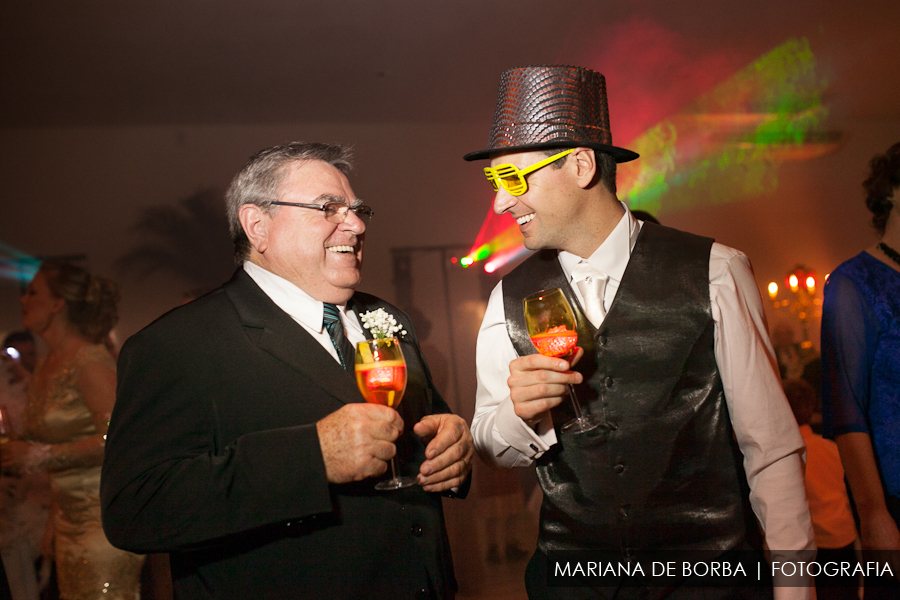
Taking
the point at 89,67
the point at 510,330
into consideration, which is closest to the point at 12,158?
the point at 89,67

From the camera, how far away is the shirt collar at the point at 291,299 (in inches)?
70.8

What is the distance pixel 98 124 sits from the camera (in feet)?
19.6

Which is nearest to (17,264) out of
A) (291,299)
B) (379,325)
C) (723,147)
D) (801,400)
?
(291,299)

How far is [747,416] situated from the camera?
5.30ft

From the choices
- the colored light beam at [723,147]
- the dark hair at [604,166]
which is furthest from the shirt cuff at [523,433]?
the colored light beam at [723,147]

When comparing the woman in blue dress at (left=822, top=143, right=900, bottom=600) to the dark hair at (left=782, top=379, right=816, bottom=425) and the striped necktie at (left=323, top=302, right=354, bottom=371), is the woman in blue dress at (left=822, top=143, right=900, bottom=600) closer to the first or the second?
the dark hair at (left=782, top=379, right=816, bottom=425)

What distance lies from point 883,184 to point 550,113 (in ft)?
5.33

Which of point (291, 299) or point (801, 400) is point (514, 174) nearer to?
point (291, 299)

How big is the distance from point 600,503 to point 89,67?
17.7 ft

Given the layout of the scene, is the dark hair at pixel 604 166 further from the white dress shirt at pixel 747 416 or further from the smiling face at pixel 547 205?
the white dress shirt at pixel 747 416

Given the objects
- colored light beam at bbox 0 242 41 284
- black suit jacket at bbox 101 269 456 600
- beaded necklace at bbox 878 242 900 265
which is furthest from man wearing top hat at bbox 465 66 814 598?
colored light beam at bbox 0 242 41 284

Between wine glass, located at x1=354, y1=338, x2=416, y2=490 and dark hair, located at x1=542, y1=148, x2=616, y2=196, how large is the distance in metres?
0.81

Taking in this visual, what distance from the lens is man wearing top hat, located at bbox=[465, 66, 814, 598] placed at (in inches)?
63.3

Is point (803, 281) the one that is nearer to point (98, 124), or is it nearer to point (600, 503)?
point (600, 503)
